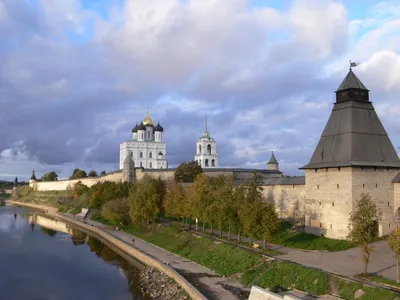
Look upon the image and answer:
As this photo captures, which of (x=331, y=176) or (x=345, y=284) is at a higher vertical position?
(x=331, y=176)

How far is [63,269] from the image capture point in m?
24.5

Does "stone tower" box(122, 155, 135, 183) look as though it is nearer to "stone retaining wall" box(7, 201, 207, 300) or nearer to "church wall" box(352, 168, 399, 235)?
"stone retaining wall" box(7, 201, 207, 300)

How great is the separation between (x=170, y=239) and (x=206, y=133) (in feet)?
174

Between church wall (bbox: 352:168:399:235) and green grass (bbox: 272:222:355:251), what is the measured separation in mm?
2264

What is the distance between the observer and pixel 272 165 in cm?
5328

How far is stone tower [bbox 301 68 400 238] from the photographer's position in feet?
71.9

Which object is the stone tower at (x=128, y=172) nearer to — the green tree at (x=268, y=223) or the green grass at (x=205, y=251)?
the green grass at (x=205, y=251)

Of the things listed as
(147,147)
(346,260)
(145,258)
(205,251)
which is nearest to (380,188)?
(346,260)

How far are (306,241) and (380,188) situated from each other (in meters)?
4.72

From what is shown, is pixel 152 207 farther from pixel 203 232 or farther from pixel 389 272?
pixel 389 272

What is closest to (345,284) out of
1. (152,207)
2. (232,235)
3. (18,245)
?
(232,235)

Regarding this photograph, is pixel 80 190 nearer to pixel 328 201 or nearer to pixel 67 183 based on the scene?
pixel 67 183

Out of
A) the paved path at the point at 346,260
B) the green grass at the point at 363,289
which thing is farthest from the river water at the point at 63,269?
the green grass at the point at 363,289

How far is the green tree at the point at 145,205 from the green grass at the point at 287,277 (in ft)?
52.6
